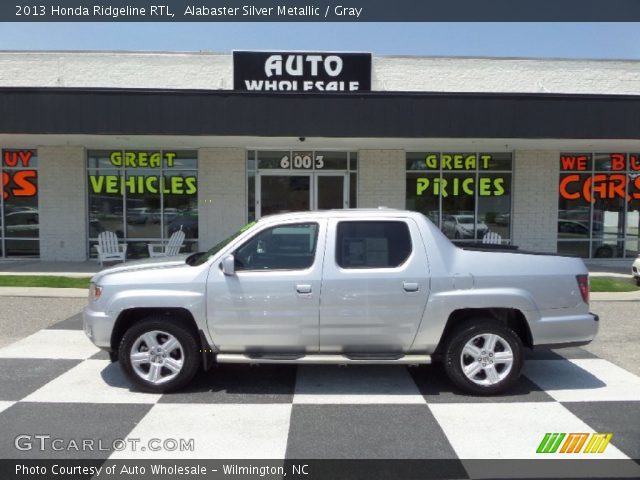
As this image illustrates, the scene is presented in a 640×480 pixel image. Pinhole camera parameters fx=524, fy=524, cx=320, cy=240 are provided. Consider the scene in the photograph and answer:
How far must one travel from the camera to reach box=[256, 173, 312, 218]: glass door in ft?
48.2

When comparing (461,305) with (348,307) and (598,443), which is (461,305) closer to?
(348,307)

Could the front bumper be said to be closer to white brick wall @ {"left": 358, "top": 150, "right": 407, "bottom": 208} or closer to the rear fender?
the rear fender

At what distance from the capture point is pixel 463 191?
14953mm

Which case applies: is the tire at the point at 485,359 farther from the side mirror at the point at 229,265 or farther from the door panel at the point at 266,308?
the side mirror at the point at 229,265

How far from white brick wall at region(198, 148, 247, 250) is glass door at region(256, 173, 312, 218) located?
49 centimetres

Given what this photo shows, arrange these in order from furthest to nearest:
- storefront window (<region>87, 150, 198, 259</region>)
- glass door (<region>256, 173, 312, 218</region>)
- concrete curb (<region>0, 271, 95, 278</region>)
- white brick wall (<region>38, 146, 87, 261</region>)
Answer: glass door (<region>256, 173, 312, 218</region>), storefront window (<region>87, 150, 198, 259</region>), white brick wall (<region>38, 146, 87, 261</region>), concrete curb (<region>0, 271, 95, 278</region>)

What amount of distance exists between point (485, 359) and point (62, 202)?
13.0 m

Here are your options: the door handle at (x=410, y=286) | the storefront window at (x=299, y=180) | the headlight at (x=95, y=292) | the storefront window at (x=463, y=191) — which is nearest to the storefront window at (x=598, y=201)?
the storefront window at (x=463, y=191)

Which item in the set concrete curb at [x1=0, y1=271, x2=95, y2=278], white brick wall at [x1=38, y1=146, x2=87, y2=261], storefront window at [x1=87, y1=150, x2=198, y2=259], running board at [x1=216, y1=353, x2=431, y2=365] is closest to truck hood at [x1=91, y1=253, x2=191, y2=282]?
running board at [x1=216, y1=353, x2=431, y2=365]

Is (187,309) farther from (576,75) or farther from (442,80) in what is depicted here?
(576,75)

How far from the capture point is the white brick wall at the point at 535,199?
14.8 meters

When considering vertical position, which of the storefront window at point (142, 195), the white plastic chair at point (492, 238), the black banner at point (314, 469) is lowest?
the black banner at point (314, 469)

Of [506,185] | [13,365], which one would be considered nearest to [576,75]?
[506,185]

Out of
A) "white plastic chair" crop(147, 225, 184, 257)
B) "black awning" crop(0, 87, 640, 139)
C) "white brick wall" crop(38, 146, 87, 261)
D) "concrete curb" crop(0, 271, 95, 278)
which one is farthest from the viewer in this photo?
"white brick wall" crop(38, 146, 87, 261)
